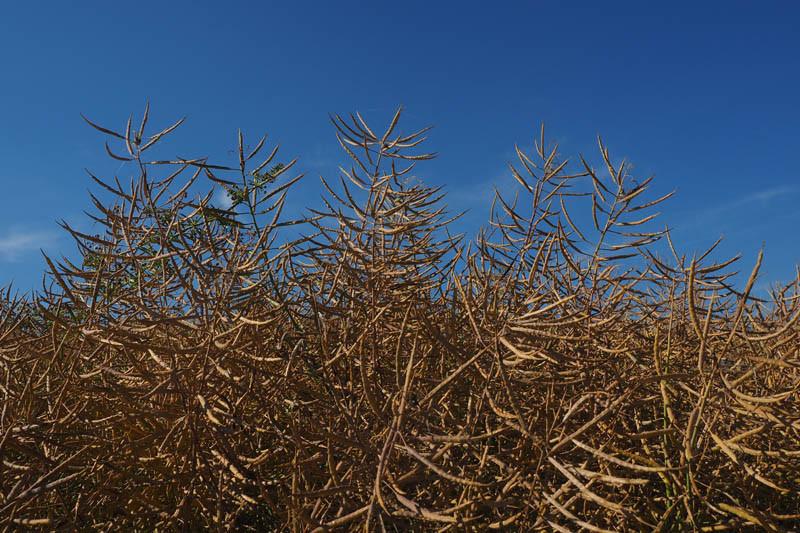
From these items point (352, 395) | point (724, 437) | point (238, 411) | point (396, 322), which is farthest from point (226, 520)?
point (724, 437)

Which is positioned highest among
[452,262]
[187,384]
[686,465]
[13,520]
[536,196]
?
[536,196]

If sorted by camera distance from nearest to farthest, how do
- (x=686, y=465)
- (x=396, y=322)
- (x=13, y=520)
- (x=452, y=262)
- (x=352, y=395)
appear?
(x=686, y=465) → (x=13, y=520) → (x=352, y=395) → (x=396, y=322) → (x=452, y=262)

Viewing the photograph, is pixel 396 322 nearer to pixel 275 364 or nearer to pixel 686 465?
pixel 275 364

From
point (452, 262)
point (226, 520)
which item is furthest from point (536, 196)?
point (226, 520)

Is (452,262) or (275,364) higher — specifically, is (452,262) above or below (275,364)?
above

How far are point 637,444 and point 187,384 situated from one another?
0.82 meters

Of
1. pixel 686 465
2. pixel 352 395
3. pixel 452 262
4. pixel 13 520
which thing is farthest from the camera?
pixel 452 262

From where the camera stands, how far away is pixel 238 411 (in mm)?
1330

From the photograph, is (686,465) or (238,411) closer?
(686,465)

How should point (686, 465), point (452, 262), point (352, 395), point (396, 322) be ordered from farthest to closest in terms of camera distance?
point (452, 262)
point (396, 322)
point (352, 395)
point (686, 465)

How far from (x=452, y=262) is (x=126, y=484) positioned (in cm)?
82

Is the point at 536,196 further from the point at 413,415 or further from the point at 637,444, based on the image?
the point at 413,415

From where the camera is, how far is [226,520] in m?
1.35

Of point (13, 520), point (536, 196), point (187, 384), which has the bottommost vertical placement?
point (13, 520)
